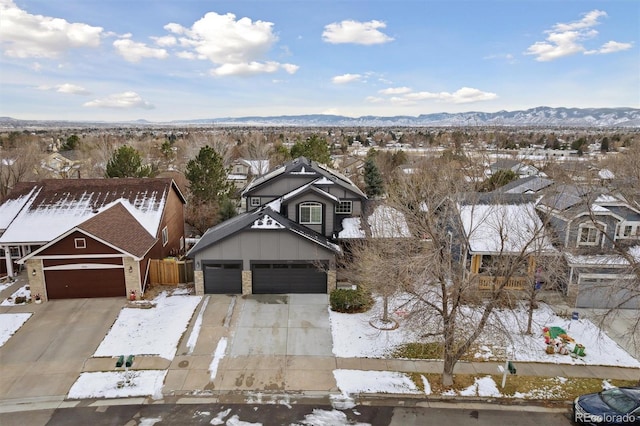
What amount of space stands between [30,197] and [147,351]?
15880 millimetres

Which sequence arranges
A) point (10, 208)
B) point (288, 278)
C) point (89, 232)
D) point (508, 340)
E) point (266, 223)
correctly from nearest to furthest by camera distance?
point (508, 340) → point (89, 232) → point (266, 223) → point (288, 278) → point (10, 208)

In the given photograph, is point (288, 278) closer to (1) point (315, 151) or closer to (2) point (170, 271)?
(2) point (170, 271)

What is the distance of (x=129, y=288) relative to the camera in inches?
824

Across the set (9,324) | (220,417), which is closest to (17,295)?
(9,324)

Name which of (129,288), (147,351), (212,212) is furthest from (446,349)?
(212,212)

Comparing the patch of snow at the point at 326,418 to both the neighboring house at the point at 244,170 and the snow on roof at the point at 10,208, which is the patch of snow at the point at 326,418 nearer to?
the snow on roof at the point at 10,208

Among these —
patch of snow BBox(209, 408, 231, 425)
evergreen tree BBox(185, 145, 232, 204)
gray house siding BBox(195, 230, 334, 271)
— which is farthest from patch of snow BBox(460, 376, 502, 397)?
evergreen tree BBox(185, 145, 232, 204)

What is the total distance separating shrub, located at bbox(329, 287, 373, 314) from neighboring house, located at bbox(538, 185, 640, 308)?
9758 mm

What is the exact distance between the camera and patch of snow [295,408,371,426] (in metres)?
12.3

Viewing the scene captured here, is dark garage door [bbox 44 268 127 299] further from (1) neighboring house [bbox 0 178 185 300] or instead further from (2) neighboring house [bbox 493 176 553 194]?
(2) neighboring house [bbox 493 176 553 194]

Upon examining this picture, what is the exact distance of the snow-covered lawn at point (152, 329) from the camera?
53.0ft

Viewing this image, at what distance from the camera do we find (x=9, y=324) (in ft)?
59.9

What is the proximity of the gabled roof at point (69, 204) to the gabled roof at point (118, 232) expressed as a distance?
627 millimetres

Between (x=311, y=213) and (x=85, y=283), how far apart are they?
42.3 feet
